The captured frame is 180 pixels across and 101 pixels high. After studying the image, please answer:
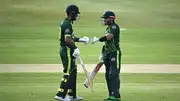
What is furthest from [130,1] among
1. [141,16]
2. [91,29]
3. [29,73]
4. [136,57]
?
[29,73]

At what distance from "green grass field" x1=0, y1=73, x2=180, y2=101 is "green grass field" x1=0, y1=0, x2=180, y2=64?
3858mm

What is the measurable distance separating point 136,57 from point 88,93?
8.36 metres

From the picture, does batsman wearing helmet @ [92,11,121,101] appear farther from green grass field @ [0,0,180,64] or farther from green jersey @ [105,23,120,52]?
green grass field @ [0,0,180,64]

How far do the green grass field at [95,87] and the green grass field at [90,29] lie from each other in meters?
3.86

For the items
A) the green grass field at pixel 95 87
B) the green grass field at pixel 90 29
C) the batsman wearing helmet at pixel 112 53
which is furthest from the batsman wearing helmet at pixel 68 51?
the green grass field at pixel 90 29

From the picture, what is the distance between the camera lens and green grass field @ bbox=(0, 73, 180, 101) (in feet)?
46.1

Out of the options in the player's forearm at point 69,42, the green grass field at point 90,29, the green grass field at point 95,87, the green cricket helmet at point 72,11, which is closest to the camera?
the player's forearm at point 69,42

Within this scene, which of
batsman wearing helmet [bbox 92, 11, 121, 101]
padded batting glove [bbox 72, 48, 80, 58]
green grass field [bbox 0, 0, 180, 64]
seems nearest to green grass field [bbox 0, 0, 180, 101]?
green grass field [bbox 0, 0, 180, 64]

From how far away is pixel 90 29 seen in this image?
32.3m

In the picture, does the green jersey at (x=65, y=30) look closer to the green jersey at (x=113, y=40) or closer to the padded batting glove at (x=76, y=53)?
the padded batting glove at (x=76, y=53)

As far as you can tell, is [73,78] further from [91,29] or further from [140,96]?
[91,29]

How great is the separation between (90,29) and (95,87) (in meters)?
16.8

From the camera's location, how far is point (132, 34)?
30797 millimetres

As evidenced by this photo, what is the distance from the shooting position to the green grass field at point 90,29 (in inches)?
912
